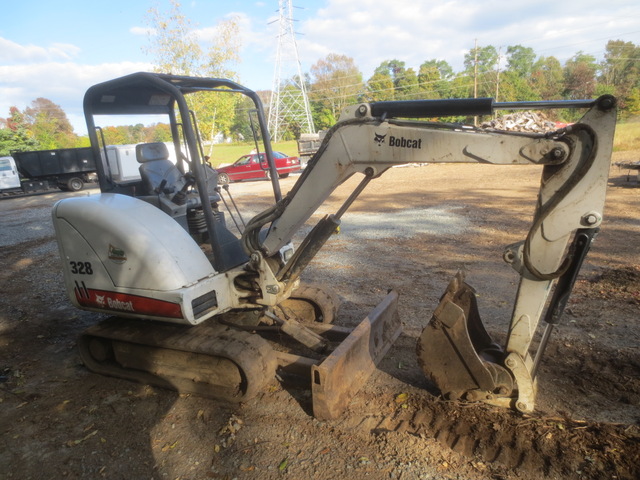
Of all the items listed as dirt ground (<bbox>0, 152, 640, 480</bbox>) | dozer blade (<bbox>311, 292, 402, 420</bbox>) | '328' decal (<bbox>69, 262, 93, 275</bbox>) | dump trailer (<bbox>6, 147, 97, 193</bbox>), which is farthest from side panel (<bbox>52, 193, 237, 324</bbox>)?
dump trailer (<bbox>6, 147, 97, 193</bbox>)

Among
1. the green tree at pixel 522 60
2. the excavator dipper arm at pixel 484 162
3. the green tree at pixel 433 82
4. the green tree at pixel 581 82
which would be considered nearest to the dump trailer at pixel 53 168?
A: the excavator dipper arm at pixel 484 162

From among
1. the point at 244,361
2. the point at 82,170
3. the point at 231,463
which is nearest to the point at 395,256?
the point at 244,361

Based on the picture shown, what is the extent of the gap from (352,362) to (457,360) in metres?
0.91

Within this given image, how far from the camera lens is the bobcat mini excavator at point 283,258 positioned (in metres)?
2.91

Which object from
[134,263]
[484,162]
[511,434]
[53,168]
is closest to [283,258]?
[134,263]

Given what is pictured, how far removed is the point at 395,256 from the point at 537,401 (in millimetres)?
4910

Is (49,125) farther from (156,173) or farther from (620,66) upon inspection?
(620,66)

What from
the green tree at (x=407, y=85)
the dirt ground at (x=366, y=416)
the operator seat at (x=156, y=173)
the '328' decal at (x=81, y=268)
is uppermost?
the green tree at (x=407, y=85)

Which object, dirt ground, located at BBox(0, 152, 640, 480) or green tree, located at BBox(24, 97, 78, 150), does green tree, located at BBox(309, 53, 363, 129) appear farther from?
dirt ground, located at BBox(0, 152, 640, 480)

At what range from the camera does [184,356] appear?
4156mm

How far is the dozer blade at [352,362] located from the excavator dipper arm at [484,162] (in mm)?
627

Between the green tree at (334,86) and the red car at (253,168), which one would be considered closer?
the red car at (253,168)

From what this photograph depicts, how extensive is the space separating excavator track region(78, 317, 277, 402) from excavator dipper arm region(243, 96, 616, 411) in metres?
0.88

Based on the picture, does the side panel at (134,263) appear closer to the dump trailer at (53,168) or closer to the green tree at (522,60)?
the dump trailer at (53,168)
